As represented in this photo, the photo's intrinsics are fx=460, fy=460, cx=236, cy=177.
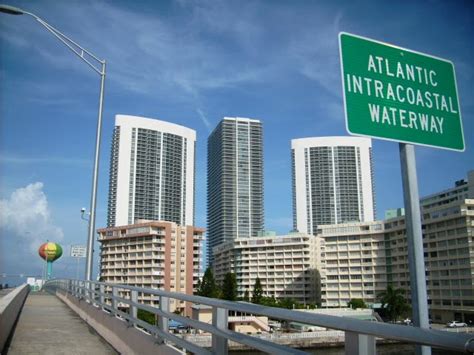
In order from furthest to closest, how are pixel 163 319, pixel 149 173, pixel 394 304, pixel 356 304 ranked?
pixel 149 173, pixel 356 304, pixel 394 304, pixel 163 319

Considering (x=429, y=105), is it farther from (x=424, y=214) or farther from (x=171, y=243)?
(x=171, y=243)

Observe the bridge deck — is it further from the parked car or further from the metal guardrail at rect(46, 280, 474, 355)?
the parked car


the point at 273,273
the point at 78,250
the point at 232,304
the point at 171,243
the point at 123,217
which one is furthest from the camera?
the point at 123,217

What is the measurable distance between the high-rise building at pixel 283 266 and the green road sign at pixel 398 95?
415 feet

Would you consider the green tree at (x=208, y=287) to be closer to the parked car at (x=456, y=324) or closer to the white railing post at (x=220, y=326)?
the parked car at (x=456, y=324)

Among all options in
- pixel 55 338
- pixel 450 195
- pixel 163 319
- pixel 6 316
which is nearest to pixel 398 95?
pixel 163 319

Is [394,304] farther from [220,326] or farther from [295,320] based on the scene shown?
[295,320]

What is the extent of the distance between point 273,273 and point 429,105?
129572mm

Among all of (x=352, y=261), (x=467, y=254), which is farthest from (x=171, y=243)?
(x=467, y=254)

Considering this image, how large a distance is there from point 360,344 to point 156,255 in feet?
378

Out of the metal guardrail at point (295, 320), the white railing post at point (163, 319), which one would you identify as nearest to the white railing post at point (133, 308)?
the metal guardrail at point (295, 320)

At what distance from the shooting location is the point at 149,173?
557 feet

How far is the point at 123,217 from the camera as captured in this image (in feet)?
549

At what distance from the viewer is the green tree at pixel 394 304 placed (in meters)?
94.2
